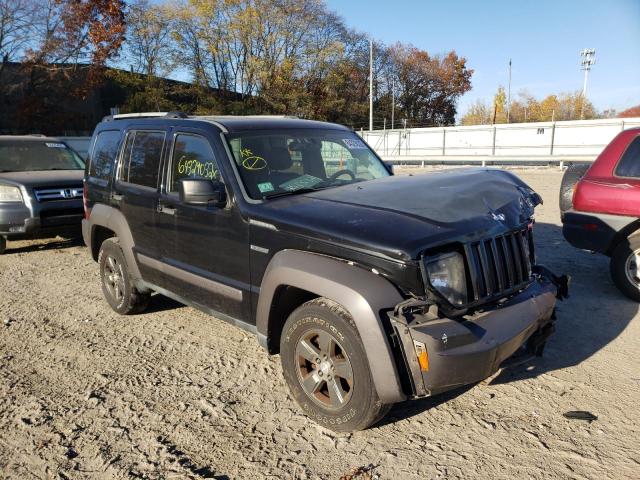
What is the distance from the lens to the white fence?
71.9ft

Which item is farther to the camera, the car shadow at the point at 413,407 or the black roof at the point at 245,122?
the black roof at the point at 245,122

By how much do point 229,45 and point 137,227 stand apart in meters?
37.9

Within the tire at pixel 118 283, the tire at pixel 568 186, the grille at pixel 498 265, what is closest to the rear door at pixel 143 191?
the tire at pixel 118 283

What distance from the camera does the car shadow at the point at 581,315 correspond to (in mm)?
3898

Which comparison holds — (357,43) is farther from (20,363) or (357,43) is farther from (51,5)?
(20,363)

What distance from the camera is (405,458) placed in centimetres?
286

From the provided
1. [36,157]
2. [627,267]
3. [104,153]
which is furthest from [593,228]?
[36,157]

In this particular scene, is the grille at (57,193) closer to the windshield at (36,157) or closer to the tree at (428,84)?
the windshield at (36,157)

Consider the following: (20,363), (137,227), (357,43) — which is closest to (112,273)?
(137,227)

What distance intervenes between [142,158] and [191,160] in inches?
32.2

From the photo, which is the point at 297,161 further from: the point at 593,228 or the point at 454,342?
the point at 593,228

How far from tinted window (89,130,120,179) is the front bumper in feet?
9.37

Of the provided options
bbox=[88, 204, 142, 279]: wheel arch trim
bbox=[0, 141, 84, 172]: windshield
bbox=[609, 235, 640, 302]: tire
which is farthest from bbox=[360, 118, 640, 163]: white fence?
bbox=[88, 204, 142, 279]: wheel arch trim

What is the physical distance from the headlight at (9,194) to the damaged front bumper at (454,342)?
7.33 meters
